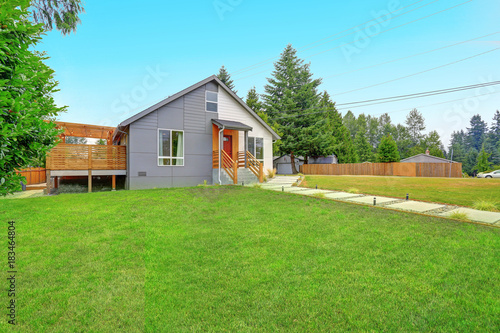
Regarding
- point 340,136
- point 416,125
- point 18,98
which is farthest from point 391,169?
point 416,125

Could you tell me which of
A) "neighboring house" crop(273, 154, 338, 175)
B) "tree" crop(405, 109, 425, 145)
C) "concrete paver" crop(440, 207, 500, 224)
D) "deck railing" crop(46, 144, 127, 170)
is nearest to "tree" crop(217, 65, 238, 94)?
"neighboring house" crop(273, 154, 338, 175)

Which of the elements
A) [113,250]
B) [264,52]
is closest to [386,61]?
[264,52]

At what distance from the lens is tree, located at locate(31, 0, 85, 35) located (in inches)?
325

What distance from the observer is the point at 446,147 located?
7719 cm

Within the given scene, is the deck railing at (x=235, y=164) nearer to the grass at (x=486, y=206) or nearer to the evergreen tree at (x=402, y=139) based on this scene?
the grass at (x=486, y=206)

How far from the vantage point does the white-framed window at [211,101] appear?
13.5m

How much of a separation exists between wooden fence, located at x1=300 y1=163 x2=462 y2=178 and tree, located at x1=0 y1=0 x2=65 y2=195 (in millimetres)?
30026

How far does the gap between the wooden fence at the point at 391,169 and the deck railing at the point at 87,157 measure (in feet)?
79.5

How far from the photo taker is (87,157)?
11445 millimetres

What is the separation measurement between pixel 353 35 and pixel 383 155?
659 inches

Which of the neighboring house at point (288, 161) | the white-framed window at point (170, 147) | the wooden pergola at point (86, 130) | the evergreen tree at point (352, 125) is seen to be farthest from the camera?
the evergreen tree at point (352, 125)

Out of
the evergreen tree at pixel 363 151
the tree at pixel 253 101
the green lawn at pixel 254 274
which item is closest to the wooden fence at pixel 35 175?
the green lawn at pixel 254 274

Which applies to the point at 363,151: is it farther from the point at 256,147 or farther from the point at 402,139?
Result: the point at 256,147

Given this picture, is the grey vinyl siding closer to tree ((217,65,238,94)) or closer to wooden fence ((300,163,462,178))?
tree ((217,65,238,94))
